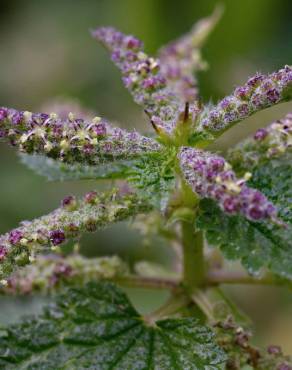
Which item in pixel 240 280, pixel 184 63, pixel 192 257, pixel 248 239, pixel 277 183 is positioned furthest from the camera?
pixel 184 63

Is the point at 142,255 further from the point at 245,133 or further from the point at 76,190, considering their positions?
the point at 245,133

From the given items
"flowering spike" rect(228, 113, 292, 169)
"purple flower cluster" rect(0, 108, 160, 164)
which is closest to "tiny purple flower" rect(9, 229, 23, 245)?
"purple flower cluster" rect(0, 108, 160, 164)

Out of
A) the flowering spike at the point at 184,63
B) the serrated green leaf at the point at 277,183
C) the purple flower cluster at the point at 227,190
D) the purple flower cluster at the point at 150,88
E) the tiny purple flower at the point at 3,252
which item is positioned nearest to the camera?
the purple flower cluster at the point at 227,190

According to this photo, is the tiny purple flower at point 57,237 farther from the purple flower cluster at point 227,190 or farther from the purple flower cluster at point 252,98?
the purple flower cluster at point 252,98

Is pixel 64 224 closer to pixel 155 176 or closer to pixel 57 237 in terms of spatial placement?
pixel 57 237

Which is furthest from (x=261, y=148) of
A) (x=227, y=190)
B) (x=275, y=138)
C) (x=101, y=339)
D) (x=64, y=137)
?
(x=101, y=339)

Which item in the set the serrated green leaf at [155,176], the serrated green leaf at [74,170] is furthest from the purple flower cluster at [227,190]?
the serrated green leaf at [74,170]

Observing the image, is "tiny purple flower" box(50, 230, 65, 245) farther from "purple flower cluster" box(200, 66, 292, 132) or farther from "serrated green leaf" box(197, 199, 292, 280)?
"purple flower cluster" box(200, 66, 292, 132)
